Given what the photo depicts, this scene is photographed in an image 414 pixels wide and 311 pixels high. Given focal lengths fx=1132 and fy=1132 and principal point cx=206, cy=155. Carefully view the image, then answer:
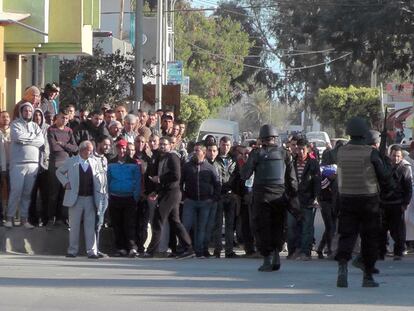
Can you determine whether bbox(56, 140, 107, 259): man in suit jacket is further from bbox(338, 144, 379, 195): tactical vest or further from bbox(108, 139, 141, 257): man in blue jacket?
bbox(338, 144, 379, 195): tactical vest

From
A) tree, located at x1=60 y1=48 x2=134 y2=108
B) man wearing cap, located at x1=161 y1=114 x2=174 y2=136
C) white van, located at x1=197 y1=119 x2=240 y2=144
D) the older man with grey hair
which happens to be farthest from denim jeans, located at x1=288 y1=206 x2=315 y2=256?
white van, located at x1=197 y1=119 x2=240 y2=144

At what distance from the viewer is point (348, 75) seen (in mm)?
68750

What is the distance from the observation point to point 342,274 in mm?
13672

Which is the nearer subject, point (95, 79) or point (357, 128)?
point (357, 128)

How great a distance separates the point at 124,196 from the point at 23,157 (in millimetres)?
1789

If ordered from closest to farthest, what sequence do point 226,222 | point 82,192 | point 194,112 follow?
point 82,192
point 226,222
point 194,112

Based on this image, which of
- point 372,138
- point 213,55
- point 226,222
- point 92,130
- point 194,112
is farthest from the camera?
point 213,55

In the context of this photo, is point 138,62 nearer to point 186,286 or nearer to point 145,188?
point 145,188

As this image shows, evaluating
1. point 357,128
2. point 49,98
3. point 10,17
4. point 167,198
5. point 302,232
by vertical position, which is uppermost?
point 10,17

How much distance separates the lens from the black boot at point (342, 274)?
44.7 feet

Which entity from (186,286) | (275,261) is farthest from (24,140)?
(186,286)

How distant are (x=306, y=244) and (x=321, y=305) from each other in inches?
247

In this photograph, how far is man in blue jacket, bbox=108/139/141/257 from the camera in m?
18.6

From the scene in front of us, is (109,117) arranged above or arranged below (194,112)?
above
